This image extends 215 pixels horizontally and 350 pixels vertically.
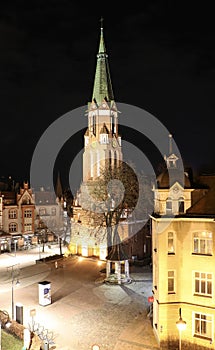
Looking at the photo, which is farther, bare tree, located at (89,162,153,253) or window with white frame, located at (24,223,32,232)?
window with white frame, located at (24,223,32,232)

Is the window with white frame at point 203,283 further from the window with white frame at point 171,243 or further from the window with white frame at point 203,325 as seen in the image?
the window with white frame at point 171,243

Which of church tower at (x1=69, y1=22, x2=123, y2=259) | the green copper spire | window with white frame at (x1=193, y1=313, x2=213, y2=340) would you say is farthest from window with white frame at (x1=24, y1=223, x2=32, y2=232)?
window with white frame at (x1=193, y1=313, x2=213, y2=340)

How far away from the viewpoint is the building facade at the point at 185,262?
21.8 metres

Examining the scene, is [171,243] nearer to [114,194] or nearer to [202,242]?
[202,242]

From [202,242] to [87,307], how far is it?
1362 cm

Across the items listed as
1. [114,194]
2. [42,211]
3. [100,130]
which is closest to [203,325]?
[114,194]

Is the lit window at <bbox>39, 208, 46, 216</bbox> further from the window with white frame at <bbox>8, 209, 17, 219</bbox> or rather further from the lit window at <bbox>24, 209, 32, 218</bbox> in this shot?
the window with white frame at <bbox>8, 209, 17, 219</bbox>

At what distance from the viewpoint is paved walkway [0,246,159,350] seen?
23.6m

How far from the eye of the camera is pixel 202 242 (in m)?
22.1

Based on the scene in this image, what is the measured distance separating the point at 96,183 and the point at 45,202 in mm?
34530

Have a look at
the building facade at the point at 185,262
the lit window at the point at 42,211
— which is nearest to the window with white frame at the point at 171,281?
the building facade at the point at 185,262

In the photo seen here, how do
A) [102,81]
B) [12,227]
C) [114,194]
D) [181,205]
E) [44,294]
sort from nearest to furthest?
[181,205], [44,294], [114,194], [12,227], [102,81]

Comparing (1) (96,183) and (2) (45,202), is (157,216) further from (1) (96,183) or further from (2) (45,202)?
(2) (45,202)

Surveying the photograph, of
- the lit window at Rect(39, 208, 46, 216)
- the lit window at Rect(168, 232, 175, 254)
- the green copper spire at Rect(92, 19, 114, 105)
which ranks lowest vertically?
the lit window at Rect(39, 208, 46, 216)
